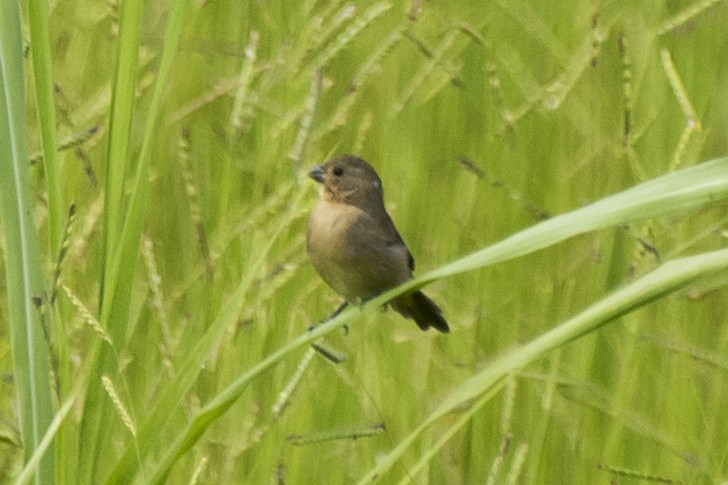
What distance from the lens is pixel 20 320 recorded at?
5.35 ft

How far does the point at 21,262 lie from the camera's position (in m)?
1.64

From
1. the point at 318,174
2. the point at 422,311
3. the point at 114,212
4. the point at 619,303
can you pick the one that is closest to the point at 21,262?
the point at 114,212

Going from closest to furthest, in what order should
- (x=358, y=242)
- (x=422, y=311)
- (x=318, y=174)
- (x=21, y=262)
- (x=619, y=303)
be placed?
1. (x=619, y=303)
2. (x=21, y=262)
3. (x=422, y=311)
4. (x=358, y=242)
5. (x=318, y=174)

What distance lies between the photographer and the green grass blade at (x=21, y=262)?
5.24 ft

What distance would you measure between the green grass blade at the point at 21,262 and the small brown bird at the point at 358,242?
1.19 m

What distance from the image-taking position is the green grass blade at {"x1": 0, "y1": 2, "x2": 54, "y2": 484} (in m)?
1.60

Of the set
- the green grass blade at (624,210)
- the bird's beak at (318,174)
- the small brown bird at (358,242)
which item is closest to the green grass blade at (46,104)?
the green grass blade at (624,210)

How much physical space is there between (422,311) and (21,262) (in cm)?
126

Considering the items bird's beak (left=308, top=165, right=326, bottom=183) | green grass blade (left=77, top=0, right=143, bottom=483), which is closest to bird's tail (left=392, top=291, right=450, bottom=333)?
bird's beak (left=308, top=165, right=326, bottom=183)

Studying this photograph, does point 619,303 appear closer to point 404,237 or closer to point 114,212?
point 114,212

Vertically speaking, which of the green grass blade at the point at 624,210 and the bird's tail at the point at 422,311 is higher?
the bird's tail at the point at 422,311

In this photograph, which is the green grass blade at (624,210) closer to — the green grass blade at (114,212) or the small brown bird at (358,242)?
the green grass blade at (114,212)

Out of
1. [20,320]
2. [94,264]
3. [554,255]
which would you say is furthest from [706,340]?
[20,320]

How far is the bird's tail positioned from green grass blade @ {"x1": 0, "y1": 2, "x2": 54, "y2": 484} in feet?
3.99
